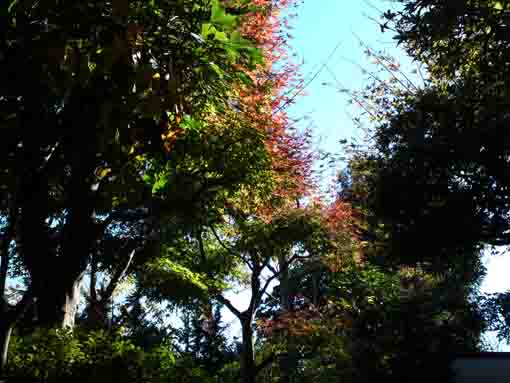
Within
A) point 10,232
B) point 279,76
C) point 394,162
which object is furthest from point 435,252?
point 10,232

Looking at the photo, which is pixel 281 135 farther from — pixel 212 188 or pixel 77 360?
pixel 77 360

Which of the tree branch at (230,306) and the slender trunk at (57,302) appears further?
the tree branch at (230,306)

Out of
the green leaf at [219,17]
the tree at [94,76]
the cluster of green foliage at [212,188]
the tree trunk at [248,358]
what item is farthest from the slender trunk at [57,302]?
the tree trunk at [248,358]

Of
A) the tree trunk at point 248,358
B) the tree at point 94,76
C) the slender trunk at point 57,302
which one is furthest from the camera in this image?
the tree trunk at point 248,358

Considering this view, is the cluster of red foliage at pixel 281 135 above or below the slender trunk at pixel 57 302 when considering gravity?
above

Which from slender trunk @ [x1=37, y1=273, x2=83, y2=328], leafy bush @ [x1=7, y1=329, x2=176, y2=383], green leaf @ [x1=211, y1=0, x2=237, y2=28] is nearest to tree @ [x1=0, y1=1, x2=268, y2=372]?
green leaf @ [x1=211, y1=0, x2=237, y2=28]

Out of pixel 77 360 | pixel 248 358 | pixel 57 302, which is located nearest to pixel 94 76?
pixel 77 360

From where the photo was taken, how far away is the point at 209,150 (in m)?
9.86

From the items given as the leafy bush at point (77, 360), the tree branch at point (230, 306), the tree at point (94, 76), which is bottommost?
the leafy bush at point (77, 360)

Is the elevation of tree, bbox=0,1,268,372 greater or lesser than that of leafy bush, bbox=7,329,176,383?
greater

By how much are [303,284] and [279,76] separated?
723 inches

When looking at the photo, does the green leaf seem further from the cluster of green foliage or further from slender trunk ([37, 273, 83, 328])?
slender trunk ([37, 273, 83, 328])

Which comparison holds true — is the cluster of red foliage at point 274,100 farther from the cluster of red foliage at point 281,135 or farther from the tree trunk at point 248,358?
the tree trunk at point 248,358

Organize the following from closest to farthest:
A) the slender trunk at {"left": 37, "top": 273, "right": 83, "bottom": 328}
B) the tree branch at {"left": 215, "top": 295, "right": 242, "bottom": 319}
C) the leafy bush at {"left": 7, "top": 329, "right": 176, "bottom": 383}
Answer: the leafy bush at {"left": 7, "top": 329, "right": 176, "bottom": 383} → the slender trunk at {"left": 37, "top": 273, "right": 83, "bottom": 328} → the tree branch at {"left": 215, "top": 295, "right": 242, "bottom": 319}
